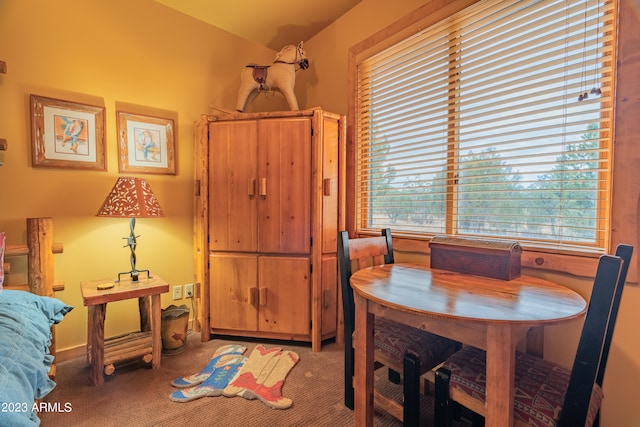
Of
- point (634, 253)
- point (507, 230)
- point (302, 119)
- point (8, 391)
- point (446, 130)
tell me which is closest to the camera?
point (8, 391)

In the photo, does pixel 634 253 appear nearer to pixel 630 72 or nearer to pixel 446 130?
pixel 630 72

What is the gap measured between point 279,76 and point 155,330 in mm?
2144

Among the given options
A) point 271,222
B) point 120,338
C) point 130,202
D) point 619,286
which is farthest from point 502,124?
point 120,338

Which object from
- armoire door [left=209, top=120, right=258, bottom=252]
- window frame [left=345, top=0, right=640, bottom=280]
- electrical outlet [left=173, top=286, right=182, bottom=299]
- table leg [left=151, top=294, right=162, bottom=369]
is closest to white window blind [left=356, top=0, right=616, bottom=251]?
window frame [left=345, top=0, right=640, bottom=280]

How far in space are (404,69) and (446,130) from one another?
59cm

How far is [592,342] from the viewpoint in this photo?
0.79 m

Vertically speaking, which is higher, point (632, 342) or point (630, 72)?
point (630, 72)

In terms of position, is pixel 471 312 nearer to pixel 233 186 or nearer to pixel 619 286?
pixel 619 286

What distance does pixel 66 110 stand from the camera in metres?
2.01

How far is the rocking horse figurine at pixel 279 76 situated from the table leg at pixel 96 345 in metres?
1.80

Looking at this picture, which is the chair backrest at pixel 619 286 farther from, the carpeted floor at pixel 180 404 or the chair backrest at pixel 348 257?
the chair backrest at pixel 348 257

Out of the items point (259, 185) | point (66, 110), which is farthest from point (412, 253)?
point (66, 110)

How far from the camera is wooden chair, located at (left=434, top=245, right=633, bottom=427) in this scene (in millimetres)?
771

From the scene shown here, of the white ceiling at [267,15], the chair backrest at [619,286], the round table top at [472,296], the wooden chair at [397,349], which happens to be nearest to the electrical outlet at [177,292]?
the wooden chair at [397,349]
